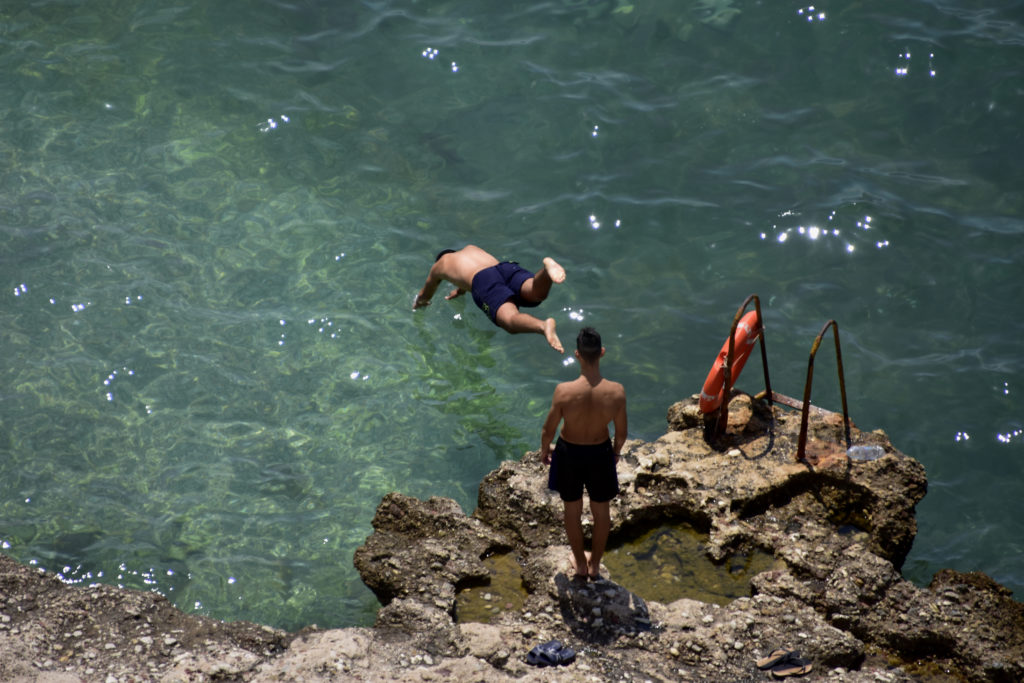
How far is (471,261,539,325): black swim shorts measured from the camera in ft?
29.0

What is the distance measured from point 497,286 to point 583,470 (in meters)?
3.13

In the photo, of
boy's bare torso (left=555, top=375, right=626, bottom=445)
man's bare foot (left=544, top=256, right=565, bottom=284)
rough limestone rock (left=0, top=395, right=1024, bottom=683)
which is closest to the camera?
rough limestone rock (left=0, top=395, right=1024, bottom=683)

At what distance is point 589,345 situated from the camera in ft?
19.5

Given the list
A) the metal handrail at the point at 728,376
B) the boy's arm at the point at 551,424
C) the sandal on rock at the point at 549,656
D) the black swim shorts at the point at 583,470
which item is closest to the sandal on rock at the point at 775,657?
the sandal on rock at the point at 549,656

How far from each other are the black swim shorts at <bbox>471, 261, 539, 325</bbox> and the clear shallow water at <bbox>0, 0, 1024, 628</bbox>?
0.98 metres

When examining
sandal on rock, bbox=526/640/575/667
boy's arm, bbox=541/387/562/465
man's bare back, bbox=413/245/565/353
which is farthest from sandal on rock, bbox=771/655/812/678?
man's bare back, bbox=413/245/565/353

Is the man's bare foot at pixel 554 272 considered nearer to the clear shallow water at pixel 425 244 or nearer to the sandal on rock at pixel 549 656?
the clear shallow water at pixel 425 244

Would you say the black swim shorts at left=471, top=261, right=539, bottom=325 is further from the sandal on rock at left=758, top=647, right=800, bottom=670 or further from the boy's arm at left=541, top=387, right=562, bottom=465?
the sandal on rock at left=758, top=647, right=800, bottom=670

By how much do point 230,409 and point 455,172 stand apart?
4.48 metres

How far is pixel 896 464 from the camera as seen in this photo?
730cm

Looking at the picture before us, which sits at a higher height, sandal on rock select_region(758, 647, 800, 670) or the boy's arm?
the boy's arm

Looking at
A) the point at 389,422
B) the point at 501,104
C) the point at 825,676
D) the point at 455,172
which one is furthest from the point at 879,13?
the point at 825,676

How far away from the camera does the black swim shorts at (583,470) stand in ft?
20.3

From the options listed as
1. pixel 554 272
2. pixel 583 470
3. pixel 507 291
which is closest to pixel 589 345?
pixel 583 470
